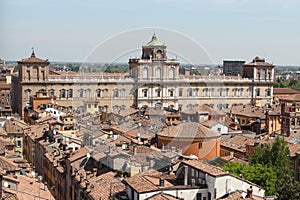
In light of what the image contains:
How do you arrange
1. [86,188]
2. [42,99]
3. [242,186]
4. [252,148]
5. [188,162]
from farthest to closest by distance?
[42,99] < [252,148] < [86,188] < [188,162] < [242,186]

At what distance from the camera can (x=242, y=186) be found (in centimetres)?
1074

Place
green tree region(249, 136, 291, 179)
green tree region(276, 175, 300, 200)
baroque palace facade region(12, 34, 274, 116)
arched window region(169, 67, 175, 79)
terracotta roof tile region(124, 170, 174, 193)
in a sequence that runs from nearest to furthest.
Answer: terracotta roof tile region(124, 170, 174, 193) < green tree region(276, 175, 300, 200) < green tree region(249, 136, 291, 179) < baroque palace facade region(12, 34, 274, 116) < arched window region(169, 67, 175, 79)

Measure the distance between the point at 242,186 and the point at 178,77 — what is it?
27.8 m

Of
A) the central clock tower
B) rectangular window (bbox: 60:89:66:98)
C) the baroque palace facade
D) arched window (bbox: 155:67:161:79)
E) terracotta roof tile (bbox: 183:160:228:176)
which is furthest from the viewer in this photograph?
rectangular window (bbox: 60:89:66:98)

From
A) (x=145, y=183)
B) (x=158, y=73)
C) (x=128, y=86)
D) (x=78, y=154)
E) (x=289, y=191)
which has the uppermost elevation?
(x=158, y=73)

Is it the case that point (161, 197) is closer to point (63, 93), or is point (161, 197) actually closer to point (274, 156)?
point (274, 156)

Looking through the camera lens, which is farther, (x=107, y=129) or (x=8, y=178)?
(x=107, y=129)

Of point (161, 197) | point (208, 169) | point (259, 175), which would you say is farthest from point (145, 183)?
point (259, 175)

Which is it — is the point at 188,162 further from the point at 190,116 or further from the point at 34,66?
the point at 34,66

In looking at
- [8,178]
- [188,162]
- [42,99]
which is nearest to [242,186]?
[188,162]

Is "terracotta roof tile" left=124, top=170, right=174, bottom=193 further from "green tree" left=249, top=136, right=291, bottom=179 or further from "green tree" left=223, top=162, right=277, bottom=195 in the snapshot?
"green tree" left=249, top=136, right=291, bottom=179

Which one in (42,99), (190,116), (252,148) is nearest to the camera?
(252,148)

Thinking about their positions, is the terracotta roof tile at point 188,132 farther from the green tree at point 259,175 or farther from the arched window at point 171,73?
the arched window at point 171,73

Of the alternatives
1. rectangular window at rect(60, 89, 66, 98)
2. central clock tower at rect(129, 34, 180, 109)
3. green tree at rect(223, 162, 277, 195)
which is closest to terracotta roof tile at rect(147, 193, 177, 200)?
green tree at rect(223, 162, 277, 195)
